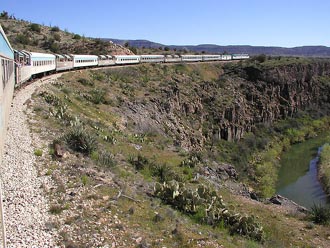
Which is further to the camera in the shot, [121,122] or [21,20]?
[21,20]

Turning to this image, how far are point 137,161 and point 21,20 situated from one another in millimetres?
64710

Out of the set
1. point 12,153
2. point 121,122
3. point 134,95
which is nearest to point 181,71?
point 134,95

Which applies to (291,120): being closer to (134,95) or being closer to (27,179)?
(134,95)

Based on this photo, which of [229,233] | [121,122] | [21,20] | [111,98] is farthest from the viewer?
[21,20]

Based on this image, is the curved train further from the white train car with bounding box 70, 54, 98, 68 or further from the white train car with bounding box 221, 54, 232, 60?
the white train car with bounding box 221, 54, 232, 60

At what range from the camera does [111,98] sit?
31578 mm

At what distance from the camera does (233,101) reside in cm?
5191

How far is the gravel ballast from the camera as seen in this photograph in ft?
26.1

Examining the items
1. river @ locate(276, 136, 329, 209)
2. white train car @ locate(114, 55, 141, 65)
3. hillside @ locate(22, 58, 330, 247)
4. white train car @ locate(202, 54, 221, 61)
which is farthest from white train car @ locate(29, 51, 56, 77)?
white train car @ locate(202, 54, 221, 61)

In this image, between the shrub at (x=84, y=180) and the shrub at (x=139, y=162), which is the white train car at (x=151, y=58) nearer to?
the shrub at (x=139, y=162)

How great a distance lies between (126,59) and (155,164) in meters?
37.9

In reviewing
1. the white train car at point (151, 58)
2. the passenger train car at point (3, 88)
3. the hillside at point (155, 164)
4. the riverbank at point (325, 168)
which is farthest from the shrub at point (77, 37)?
the passenger train car at point (3, 88)

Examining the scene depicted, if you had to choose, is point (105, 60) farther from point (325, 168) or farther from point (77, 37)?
point (325, 168)

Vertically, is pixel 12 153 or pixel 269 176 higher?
pixel 12 153
